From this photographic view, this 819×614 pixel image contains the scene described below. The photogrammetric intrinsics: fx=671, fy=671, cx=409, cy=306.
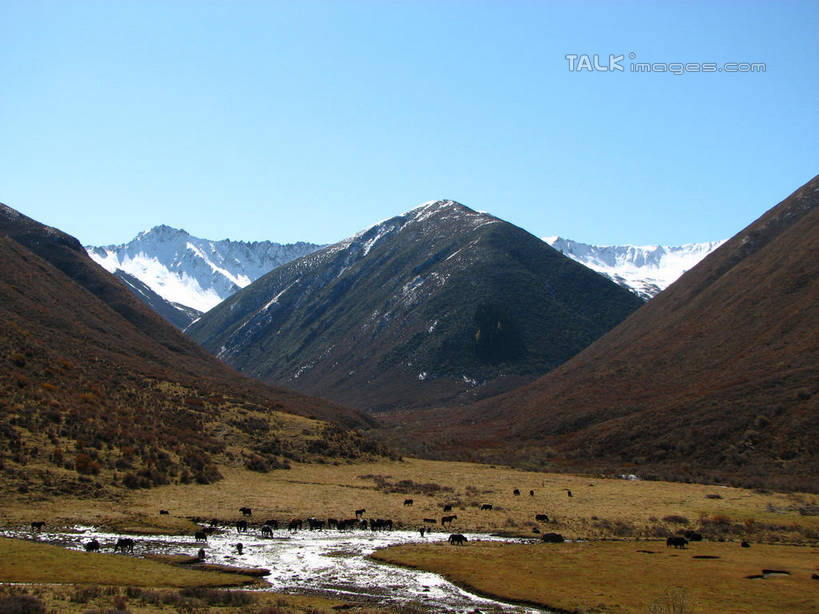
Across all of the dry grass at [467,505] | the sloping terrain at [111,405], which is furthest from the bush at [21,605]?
the sloping terrain at [111,405]

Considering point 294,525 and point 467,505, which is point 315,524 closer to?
point 294,525

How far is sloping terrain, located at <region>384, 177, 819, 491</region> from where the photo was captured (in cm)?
8606

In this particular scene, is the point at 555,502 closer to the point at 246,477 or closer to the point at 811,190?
the point at 246,477

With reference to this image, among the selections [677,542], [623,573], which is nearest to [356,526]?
[623,573]

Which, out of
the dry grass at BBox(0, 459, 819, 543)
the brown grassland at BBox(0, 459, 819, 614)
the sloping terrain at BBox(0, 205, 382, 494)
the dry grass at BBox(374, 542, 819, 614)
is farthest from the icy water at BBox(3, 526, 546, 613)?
the sloping terrain at BBox(0, 205, 382, 494)

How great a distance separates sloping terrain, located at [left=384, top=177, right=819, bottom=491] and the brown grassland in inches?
759

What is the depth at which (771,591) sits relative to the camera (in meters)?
27.6

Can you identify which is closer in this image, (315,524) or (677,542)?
(677,542)

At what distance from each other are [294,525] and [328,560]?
9350 mm

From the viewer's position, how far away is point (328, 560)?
111 feet

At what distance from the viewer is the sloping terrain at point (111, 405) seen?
53375 mm

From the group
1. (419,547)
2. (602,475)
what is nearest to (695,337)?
(602,475)

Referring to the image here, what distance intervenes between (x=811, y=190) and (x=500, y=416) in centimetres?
9942

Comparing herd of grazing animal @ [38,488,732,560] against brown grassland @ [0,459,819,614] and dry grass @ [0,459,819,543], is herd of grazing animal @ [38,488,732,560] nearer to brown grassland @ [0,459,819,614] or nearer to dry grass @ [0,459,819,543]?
brown grassland @ [0,459,819,614]
